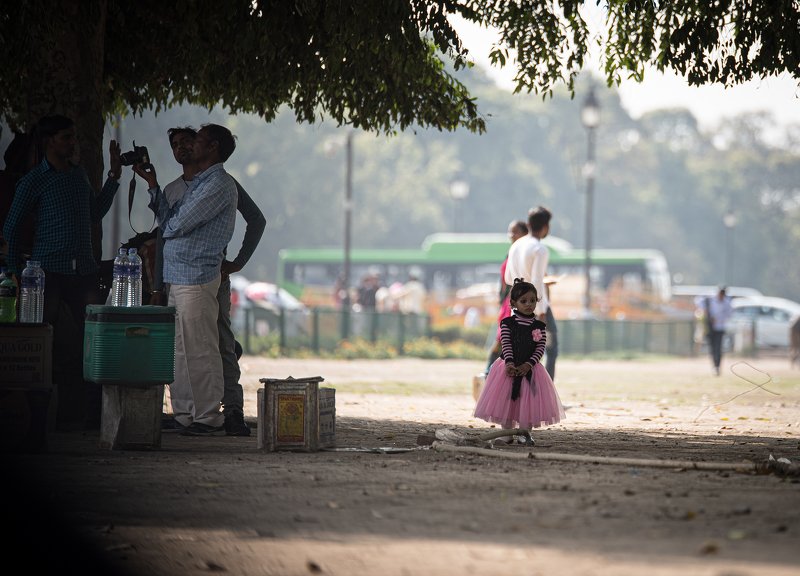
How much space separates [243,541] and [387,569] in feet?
2.79

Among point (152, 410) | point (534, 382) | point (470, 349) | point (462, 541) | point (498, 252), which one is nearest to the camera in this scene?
point (462, 541)

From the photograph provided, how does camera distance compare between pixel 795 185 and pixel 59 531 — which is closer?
pixel 59 531

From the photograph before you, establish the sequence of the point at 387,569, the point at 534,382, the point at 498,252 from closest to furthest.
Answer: the point at 387,569
the point at 534,382
the point at 498,252

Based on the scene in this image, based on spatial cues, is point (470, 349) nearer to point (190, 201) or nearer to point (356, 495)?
point (190, 201)

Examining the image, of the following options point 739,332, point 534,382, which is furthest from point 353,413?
point 739,332

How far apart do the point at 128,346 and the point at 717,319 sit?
19.3 metres

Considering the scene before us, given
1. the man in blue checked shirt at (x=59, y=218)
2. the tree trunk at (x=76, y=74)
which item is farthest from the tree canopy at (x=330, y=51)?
the man in blue checked shirt at (x=59, y=218)

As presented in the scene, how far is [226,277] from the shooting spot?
10500 millimetres

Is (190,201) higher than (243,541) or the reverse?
higher

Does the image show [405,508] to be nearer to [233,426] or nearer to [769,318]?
[233,426]

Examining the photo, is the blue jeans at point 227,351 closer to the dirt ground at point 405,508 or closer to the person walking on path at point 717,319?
the dirt ground at point 405,508

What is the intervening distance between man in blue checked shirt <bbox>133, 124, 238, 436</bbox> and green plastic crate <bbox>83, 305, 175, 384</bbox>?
0.90m

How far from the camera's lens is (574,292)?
2053 inches

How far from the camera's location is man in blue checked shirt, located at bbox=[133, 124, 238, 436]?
9906 millimetres
